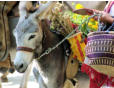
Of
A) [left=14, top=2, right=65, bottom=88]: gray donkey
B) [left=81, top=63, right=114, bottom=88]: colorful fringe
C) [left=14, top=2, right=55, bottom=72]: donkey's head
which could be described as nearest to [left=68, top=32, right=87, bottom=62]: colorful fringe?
[left=14, top=2, right=65, bottom=88]: gray donkey

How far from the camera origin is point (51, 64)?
2.44 metres

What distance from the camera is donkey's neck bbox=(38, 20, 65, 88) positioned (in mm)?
2406

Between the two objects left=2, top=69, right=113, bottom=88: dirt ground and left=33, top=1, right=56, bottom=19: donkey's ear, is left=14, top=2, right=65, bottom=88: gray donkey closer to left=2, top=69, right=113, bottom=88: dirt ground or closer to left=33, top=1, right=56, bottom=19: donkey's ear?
left=33, top=1, right=56, bottom=19: donkey's ear

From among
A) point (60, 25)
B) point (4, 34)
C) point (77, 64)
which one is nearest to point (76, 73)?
point (77, 64)

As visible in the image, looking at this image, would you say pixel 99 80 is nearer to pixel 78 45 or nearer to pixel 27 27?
pixel 78 45

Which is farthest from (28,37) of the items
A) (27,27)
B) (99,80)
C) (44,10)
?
(99,80)

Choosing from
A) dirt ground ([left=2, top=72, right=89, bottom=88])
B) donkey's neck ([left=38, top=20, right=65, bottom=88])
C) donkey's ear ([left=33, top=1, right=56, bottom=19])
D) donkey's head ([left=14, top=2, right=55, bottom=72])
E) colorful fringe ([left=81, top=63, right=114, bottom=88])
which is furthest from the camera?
dirt ground ([left=2, top=72, right=89, bottom=88])

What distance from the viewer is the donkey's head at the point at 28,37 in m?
2.12

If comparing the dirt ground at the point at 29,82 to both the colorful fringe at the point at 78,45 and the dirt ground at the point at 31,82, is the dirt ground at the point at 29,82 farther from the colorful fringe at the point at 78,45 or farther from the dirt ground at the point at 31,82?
the colorful fringe at the point at 78,45

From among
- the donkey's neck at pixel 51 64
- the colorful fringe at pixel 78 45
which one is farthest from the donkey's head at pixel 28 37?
the colorful fringe at pixel 78 45

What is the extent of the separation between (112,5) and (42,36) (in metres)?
0.84

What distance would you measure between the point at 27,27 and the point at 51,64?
516mm

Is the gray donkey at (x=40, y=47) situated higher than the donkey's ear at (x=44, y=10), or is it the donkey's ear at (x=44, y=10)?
the donkey's ear at (x=44, y=10)

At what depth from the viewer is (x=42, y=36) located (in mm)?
2316
